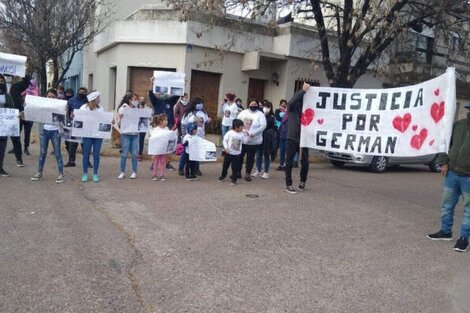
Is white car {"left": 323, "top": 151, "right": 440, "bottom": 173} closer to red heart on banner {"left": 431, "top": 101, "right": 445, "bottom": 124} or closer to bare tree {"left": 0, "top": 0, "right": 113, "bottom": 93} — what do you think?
red heart on banner {"left": 431, "top": 101, "right": 445, "bottom": 124}

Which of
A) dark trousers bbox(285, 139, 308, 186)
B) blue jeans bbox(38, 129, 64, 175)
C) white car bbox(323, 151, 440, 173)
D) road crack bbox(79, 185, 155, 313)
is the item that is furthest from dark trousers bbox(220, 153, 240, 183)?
white car bbox(323, 151, 440, 173)

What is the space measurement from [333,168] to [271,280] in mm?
9620

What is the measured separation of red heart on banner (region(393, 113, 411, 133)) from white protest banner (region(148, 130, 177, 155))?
14.6 ft

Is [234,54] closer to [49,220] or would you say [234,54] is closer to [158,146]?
[158,146]

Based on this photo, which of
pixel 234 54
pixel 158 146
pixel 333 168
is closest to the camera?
pixel 158 146

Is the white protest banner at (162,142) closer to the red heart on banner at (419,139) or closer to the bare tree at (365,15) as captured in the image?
the bare tree at (365,15)

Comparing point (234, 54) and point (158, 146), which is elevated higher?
point (234, 54)

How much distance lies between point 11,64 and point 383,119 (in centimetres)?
739

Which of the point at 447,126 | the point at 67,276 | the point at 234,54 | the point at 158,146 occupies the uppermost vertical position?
the point at 234,54

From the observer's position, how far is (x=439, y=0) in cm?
1203

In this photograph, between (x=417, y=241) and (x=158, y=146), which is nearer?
(x=417, y=241)

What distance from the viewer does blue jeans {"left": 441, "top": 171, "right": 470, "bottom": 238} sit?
5.96 m

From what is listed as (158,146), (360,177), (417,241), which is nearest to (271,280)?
(417,241)

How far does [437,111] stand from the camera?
670 cm
